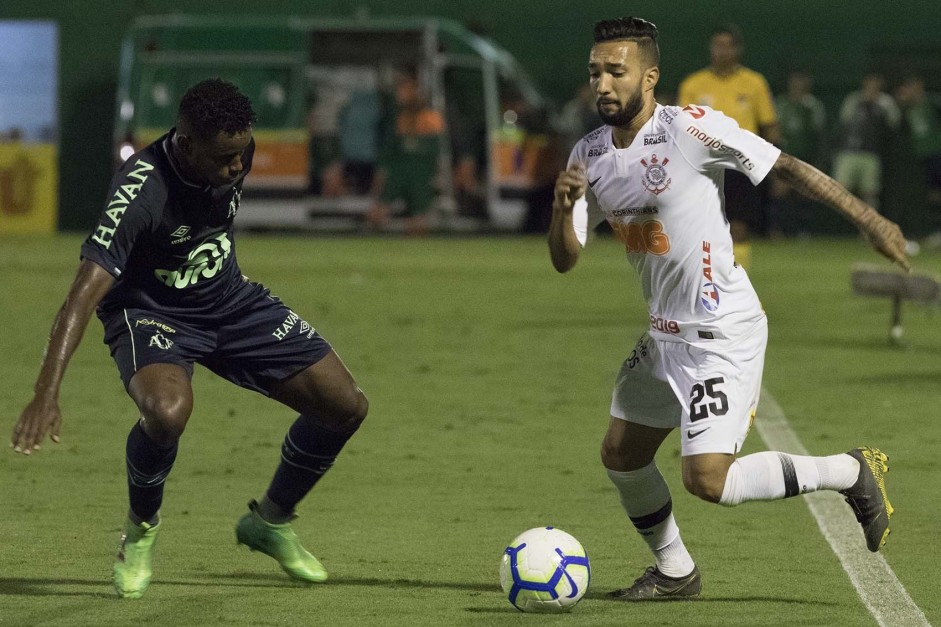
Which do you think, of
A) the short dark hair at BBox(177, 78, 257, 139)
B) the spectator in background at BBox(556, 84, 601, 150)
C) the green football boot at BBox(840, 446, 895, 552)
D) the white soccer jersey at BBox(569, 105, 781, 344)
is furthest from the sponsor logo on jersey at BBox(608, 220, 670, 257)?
the spectator in background at BBox(556, 84, 601, 150)

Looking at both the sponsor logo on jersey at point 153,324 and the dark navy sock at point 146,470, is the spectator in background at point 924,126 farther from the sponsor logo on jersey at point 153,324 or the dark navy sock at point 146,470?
the dark navy sock at point 146,470

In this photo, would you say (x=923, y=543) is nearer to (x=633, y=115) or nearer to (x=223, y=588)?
(x=633, y=115)

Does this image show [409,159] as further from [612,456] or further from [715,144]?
[715,144]

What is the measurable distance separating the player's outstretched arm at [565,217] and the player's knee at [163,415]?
138 centimetres

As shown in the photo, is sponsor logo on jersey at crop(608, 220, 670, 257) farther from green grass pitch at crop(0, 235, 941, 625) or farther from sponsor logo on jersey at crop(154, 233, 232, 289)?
sponsor logo on jersey at crop(154, 233, 232, 289)

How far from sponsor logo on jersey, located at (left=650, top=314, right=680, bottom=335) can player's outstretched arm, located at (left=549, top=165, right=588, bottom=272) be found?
0.35 meters

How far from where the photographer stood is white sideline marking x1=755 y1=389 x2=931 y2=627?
5781 mm

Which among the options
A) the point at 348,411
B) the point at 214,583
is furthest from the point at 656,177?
the point at 214,583

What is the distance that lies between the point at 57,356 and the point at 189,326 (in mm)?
806

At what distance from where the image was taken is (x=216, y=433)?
9727 mm

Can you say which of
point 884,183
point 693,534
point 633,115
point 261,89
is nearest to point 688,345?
point 633,115

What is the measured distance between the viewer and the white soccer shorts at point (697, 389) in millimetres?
5645

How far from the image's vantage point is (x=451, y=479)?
840 cm

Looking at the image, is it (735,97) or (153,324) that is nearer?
(153,324)
